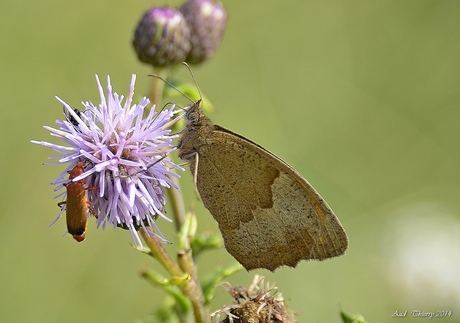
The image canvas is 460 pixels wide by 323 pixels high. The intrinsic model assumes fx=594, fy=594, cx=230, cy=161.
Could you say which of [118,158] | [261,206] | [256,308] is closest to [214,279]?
[256,308]

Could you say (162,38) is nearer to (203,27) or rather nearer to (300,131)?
(203,27)

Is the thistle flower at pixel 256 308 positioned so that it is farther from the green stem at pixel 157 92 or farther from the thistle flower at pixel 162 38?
the thistle flower at pixel 162 38

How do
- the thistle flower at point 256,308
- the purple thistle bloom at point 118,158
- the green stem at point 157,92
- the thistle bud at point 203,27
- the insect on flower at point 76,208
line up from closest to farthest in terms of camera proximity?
the insect on flower at point 76,208
the purple thistle bloom at point 118,158
the thistle flower at point 256,308
the green stem at point 157,92
the thistle bud at point 203,27

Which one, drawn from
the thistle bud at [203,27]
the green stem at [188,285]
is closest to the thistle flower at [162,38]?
the thistle bud at [203,27]

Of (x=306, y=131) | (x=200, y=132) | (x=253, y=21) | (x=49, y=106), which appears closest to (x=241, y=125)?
(x=306, y=131)

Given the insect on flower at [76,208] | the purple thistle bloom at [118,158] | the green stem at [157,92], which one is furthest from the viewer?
the green stem at [157,92]

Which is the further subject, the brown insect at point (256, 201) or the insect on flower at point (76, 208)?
the brown insect at point (256, 201)

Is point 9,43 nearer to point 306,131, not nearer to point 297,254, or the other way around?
point 306,131
